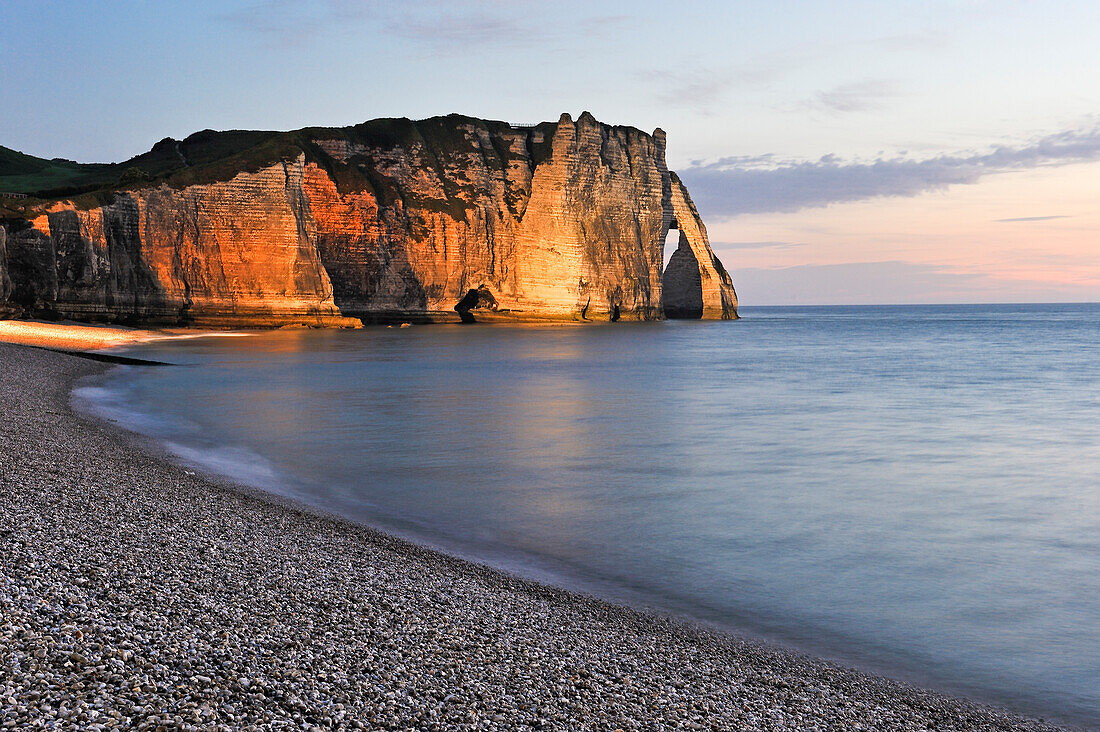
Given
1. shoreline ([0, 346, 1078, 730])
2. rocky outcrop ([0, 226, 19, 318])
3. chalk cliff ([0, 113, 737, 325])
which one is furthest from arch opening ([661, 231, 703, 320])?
shoreline ([0, 346, 1078, 730])

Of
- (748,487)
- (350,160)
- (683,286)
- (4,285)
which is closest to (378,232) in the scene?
(350,160)

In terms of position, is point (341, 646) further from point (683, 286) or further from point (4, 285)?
point (683, 286)

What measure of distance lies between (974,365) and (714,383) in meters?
18.0

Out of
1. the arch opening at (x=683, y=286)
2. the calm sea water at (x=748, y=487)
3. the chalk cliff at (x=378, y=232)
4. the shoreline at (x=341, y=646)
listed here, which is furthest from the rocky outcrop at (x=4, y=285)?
the arch opening at (x=683, y=286)

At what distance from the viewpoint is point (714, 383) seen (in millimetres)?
30859

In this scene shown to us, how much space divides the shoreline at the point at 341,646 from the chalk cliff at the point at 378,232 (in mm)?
47950

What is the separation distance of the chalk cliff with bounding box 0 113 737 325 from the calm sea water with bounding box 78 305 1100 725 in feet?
100.0

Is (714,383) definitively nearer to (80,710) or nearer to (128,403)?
(128,403)

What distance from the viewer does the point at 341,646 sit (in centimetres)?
484

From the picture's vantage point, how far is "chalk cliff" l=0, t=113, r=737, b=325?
5575 centimetres

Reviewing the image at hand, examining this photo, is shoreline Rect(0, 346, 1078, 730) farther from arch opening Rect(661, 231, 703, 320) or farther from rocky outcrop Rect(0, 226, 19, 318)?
arch opening Rect(661, 231, 703, 320)

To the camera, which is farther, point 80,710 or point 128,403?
point 128,403

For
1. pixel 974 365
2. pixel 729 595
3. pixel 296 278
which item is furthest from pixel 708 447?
pixel 296 278

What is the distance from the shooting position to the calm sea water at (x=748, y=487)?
6918mm
